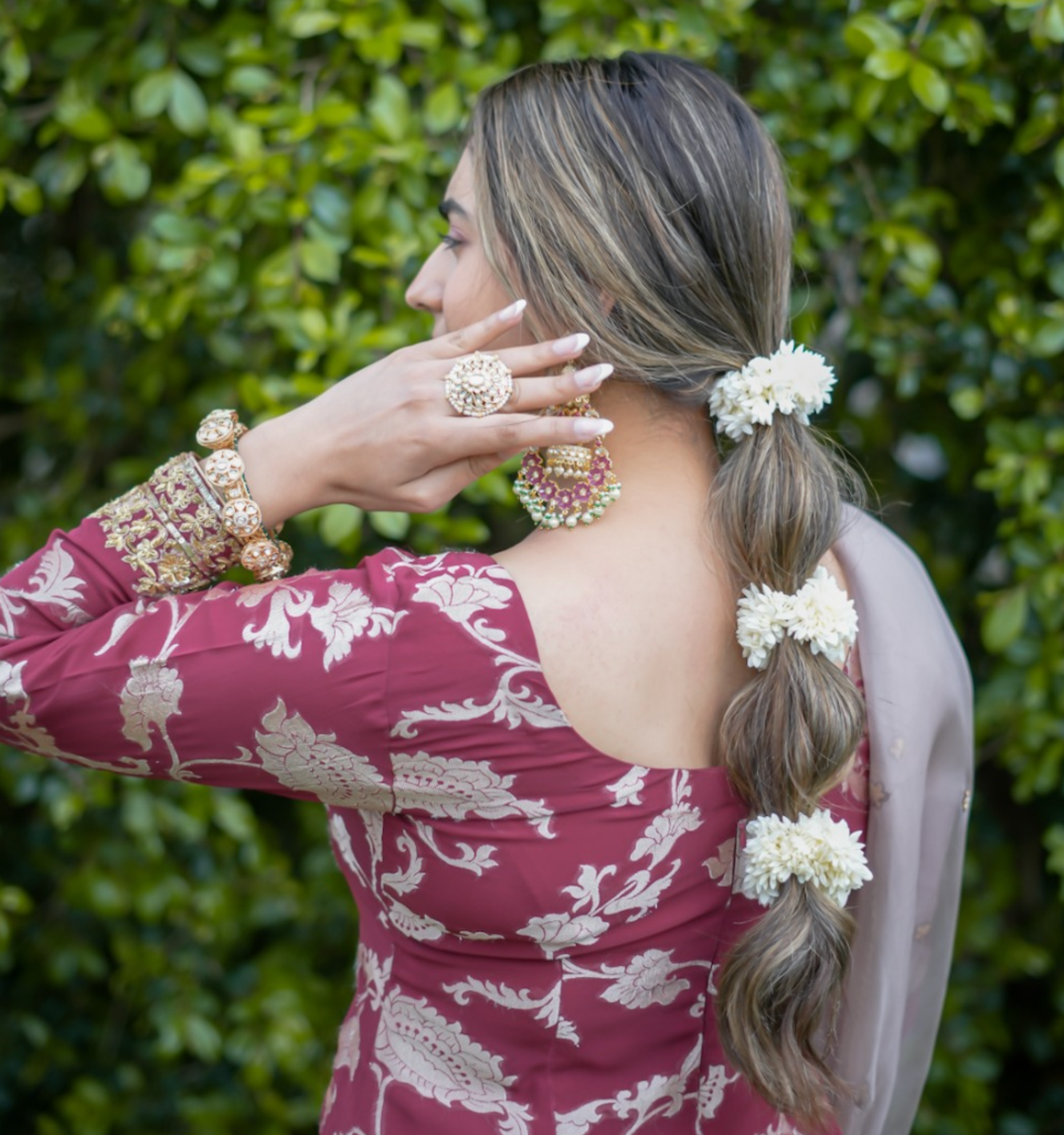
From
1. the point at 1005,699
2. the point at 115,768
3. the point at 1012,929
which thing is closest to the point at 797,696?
the point at 115,768

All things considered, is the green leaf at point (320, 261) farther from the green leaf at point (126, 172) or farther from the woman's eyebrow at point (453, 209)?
the woman's eyebrow at point (453, 209)

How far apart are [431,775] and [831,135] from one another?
1180 mm

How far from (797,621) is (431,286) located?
1.66ft

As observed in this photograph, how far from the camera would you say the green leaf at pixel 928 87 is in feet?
5.11

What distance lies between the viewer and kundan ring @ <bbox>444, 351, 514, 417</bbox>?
1056 millimetres

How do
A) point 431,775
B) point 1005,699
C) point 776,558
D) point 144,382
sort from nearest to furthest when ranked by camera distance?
point 431,775, point 776,558, point 1005,699, point 144,382

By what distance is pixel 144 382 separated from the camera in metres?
2.00

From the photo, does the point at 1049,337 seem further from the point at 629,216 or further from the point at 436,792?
the point at 436,792

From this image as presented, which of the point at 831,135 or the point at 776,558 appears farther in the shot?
the point at 831,135

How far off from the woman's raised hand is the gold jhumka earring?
36 millimetres

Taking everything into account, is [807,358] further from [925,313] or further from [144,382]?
[144,382]

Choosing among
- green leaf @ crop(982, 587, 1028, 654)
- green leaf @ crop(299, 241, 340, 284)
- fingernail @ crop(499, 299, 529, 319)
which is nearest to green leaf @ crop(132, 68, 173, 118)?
green leaf @ crop(299, 241, 340, 284)

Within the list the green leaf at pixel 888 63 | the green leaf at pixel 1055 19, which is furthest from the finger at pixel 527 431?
the green leaf at pixel 1055 19

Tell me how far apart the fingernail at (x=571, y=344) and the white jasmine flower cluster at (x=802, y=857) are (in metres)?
0.47
